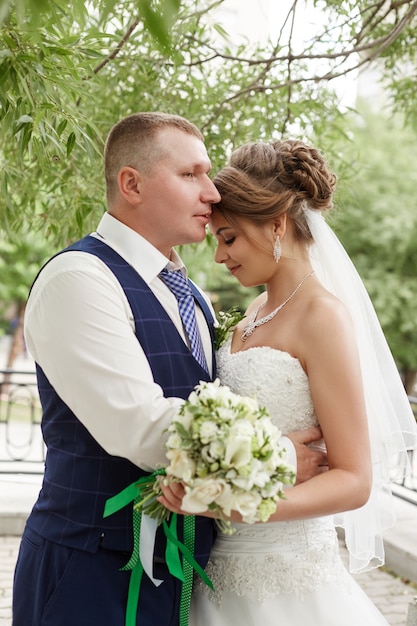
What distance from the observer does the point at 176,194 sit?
2.48m

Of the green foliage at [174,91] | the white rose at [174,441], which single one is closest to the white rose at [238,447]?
the white rose at [174,441]

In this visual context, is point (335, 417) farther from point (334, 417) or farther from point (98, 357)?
point (98, 357)

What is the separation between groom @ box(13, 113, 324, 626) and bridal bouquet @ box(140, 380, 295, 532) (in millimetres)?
178

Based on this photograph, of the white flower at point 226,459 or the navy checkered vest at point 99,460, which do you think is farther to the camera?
the navy checkered vest at point 99,460

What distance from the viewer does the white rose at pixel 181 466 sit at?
1.79 meters

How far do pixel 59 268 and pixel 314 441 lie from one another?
3.00ft

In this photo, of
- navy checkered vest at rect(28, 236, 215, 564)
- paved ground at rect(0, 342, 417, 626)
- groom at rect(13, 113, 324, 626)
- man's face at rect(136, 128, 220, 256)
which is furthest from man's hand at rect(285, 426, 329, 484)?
paved ground at rect(0, 342, 417, 626)

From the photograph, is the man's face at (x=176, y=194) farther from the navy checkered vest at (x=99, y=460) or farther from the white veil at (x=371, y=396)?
the white veil at (x=371, y=396)

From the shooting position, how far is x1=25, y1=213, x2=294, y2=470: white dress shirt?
200cm

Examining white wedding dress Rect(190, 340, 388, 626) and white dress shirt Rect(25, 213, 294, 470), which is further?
white wedding dress Rect(190, 340, 388, 626)

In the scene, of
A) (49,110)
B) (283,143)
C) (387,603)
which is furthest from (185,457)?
(387,603)

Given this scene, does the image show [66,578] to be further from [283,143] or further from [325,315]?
[283,143]

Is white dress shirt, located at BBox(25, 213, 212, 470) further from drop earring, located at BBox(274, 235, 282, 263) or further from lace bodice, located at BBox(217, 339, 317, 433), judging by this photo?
drop earring, located at BBox(274, 235, 282, 263)

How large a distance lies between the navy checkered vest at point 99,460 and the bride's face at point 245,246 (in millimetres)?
A: 437
